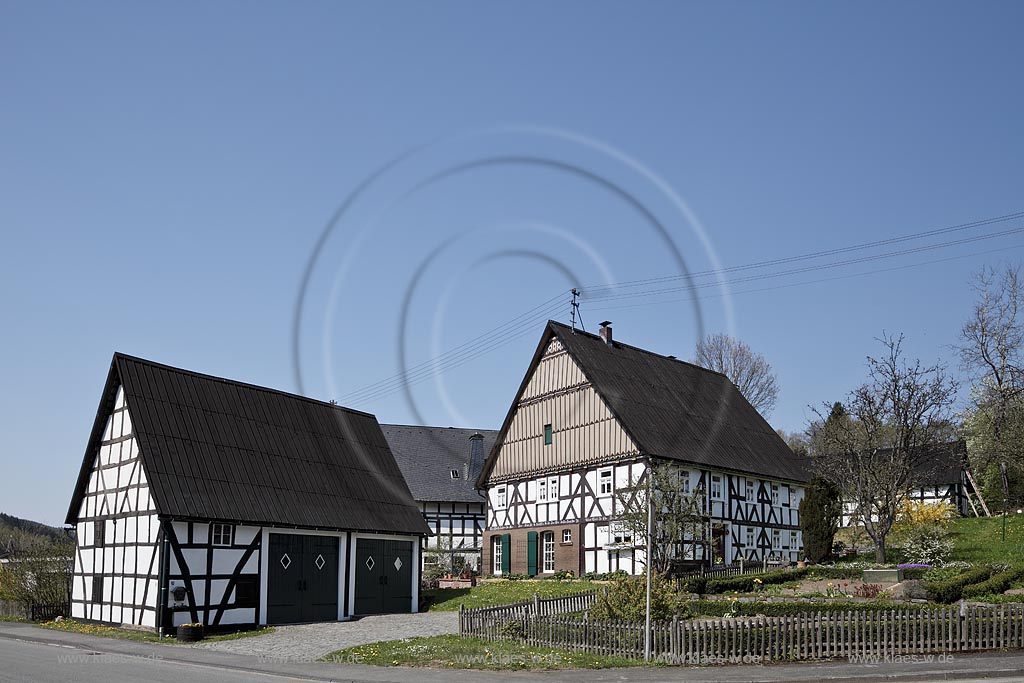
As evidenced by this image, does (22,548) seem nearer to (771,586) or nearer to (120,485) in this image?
(120,485)

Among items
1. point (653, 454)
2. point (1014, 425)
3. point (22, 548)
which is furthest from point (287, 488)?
point (1014, 425)

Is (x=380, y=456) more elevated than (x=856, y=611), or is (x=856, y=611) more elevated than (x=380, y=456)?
(x=380, y=456)

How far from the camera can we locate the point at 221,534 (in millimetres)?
33438

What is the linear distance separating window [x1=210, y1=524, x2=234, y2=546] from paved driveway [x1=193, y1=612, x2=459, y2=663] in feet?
11.5

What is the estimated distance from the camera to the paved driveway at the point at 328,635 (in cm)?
2659

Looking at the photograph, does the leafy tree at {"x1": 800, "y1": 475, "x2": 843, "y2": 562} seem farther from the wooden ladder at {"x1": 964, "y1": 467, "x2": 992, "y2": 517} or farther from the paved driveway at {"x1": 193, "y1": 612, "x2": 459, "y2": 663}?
the wooden ladder at {"x1": 964, "y1": 467, "x2": 992, "y2": 517}

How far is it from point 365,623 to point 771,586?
15269 mm

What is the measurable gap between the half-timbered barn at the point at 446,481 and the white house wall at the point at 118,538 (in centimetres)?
2846

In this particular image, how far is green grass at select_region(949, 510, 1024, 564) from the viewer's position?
43.2 meters

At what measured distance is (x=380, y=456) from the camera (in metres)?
45.5

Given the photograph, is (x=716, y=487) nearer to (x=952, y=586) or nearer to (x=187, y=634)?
(x=952, y=586)

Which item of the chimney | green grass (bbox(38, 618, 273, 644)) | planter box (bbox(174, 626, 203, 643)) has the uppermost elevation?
the chimney

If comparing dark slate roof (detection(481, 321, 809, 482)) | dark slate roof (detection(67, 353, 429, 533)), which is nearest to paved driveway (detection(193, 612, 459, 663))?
dark slate roof (detection(67, 353, 429, 533))

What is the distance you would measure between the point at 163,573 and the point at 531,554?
80.3 feet
